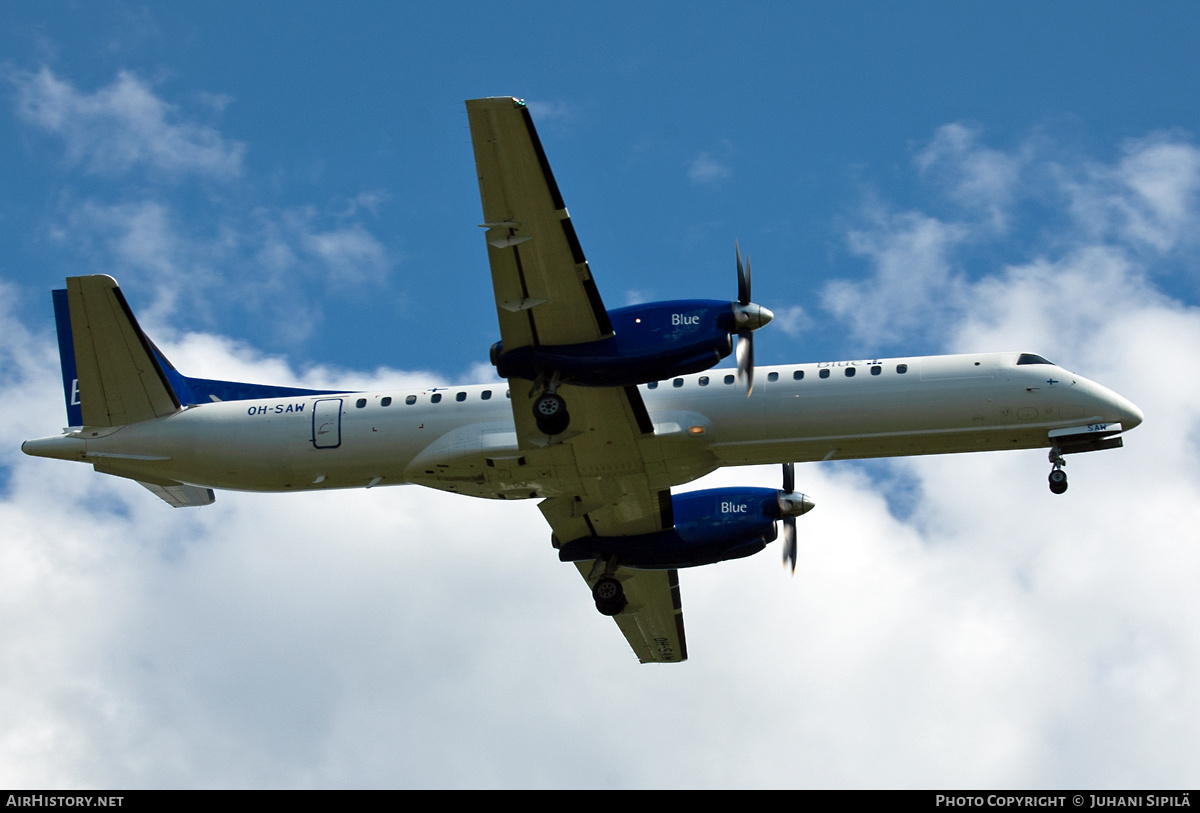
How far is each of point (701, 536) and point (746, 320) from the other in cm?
729

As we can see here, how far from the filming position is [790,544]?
1192 inches

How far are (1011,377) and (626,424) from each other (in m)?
7.95

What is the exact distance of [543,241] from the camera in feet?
74.7

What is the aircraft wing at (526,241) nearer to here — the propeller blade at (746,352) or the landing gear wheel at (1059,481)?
the propeller blade at (746,352)

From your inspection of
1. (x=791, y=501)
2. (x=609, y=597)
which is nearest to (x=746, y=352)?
(x=791, y=501)

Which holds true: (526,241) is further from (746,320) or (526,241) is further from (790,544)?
(790,544)

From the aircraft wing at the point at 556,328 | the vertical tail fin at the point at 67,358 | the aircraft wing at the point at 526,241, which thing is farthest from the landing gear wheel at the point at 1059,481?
the vertical tail fin at the point at 67,358

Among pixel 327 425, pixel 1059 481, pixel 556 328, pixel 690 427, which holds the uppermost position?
pixel 556 328

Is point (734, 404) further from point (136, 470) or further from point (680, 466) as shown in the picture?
point (136, 470)

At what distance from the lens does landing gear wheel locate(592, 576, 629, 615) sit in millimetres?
29531

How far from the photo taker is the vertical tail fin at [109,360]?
90.2ft

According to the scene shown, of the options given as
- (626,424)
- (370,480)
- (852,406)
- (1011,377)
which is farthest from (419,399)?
(1011,377)

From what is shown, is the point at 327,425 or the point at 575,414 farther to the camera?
the point at 327,425

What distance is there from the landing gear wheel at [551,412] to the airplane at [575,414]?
0.13 feet
